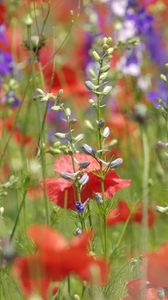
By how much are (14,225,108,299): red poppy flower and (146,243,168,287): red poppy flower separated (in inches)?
3.5

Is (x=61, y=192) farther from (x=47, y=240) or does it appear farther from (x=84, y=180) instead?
(x=47, y=240)

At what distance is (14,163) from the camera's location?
4.28ft

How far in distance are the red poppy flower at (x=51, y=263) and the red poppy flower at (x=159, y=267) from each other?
0.29 feet

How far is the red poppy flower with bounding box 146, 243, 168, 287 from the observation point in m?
0.93

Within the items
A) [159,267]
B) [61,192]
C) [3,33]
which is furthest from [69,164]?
[3,33]

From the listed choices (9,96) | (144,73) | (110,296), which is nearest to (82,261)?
(110,296)

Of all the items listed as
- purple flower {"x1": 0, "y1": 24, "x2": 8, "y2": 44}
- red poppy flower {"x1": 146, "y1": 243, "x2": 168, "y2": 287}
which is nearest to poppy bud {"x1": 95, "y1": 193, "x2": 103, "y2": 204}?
red poppy flower {"x1": 146, "y1": 243, "x2": 168, "y2": 287}

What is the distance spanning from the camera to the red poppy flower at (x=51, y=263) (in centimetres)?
81

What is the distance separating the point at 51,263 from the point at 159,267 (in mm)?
168

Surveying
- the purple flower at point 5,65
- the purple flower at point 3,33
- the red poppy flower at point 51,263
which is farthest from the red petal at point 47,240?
the purple flower at point 5,65

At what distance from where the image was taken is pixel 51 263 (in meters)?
0.82

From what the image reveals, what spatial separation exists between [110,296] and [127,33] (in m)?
1.33

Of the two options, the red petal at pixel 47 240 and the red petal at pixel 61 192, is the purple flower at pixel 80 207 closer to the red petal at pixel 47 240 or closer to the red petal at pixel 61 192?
the red petal at pixel 61 192

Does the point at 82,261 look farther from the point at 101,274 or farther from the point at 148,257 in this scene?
the point at 148,257
